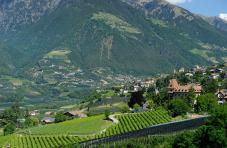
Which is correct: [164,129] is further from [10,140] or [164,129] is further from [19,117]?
[19,117]

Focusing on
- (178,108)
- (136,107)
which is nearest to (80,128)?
(178,108)

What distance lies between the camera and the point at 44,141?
103m

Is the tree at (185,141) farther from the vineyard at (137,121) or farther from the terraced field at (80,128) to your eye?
the terraced field at (80,128)

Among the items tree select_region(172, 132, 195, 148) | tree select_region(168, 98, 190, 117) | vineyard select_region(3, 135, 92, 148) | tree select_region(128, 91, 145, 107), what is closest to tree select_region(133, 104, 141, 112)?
tree select_region(128, 91, 145, 107)

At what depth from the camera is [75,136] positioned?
103m

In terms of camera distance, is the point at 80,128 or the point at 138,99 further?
the point at 138,99

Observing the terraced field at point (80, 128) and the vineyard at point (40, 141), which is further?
the terraced field at point (80, 128)

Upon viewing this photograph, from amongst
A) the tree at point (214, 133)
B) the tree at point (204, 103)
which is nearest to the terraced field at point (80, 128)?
the tree at point (204, 103)

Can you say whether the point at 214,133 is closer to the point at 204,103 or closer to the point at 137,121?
the point at 137,121

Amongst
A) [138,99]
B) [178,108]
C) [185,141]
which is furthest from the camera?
[138,99]

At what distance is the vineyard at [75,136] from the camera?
9975cm

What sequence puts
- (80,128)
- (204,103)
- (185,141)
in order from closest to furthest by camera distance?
(185,141) < (204,103) < (80,128)

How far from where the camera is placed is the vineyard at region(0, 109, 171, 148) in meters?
99.8

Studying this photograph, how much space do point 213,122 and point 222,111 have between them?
1645 millimetres
